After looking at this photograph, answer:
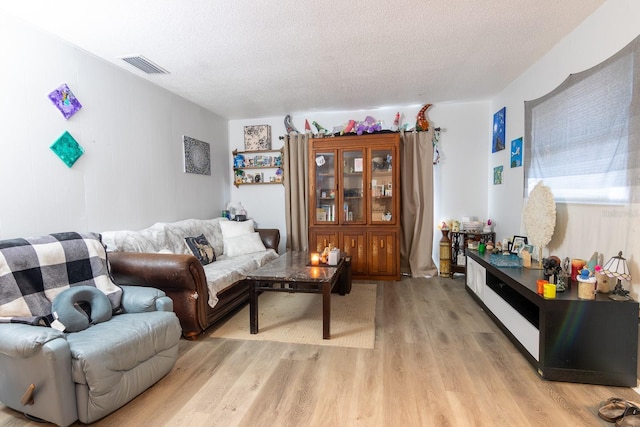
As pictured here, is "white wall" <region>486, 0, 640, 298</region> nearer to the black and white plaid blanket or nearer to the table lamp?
the table lamp

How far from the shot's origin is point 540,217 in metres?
2.48

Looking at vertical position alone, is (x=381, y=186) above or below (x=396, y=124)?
below

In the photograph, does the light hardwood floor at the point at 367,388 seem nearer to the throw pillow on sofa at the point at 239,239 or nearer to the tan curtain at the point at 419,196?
the throw pillow on sofa at the point at 239,239

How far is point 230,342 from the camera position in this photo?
2357 millimetres

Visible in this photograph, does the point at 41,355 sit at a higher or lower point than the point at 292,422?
higher

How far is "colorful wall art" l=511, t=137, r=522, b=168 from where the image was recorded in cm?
316

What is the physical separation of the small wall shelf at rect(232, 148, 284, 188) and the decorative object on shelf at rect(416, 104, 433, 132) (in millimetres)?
1980

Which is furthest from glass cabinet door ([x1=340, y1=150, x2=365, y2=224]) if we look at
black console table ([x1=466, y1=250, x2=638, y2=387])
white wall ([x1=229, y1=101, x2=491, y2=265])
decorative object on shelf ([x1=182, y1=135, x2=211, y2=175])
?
black console table ([x1=466, y1=250, x2=638, y2=387])

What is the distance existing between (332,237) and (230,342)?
2.04 m

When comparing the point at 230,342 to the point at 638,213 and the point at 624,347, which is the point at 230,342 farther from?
the point at 638,213

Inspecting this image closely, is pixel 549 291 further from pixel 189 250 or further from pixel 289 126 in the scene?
pixel 289 126

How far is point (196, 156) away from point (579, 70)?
12.7 feet

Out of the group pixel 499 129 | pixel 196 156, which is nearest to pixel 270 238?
pixel 196 156

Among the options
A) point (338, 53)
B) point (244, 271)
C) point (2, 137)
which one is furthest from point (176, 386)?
point (338, 53)
